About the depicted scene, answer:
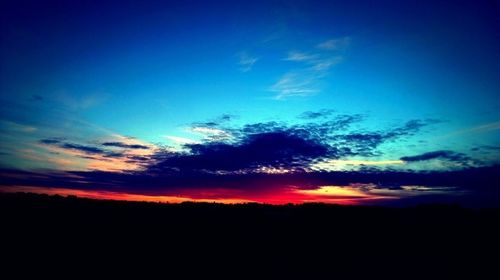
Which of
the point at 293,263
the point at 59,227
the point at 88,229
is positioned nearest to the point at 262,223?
the point at 293,263

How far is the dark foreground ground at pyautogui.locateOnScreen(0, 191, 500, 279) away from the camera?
15.7 metres

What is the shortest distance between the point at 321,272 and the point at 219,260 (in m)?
5.30

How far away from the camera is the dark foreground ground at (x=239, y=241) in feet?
51.5

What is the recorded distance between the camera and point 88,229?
64.6ft

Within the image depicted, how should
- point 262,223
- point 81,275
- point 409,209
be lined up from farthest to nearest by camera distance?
point 409,209 < point 262,223 < point 81,275

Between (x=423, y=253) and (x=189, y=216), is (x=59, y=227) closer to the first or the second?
(x=189, y=216)

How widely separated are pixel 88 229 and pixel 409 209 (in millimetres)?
28441

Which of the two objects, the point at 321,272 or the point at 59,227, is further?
the point at 59,227

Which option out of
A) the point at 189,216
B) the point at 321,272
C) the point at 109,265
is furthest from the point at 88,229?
the point at 321,272

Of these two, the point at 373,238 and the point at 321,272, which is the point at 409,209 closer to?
the point at 373,238

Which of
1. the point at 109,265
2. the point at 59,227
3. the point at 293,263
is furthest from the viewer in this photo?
the point at 59,227

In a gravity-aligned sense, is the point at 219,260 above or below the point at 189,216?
below

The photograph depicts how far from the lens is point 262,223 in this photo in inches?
985

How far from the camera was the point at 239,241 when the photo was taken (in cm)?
2047
